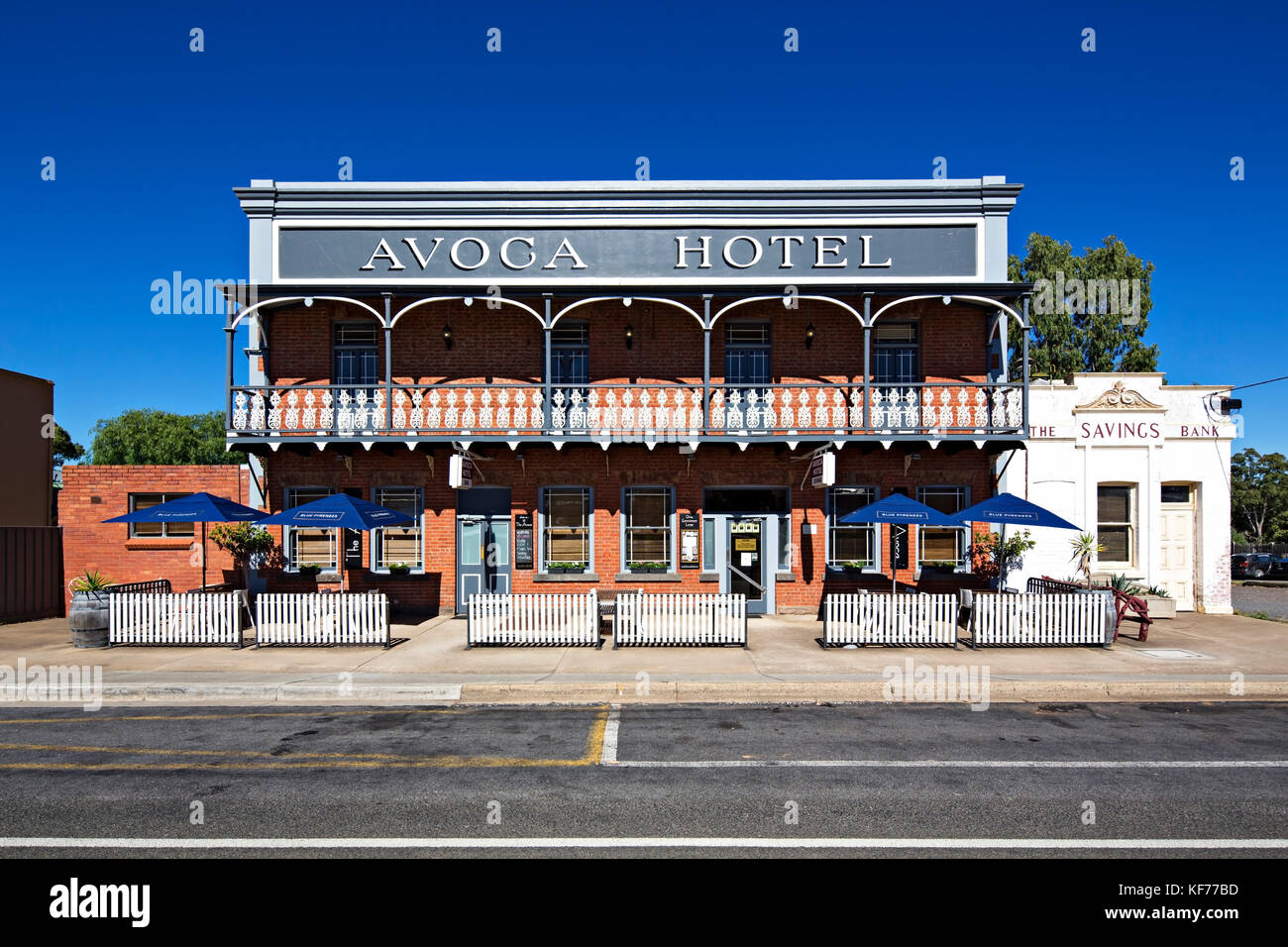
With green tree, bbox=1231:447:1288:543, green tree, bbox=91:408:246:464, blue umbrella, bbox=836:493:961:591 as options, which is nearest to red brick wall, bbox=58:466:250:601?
blue umbrella, bbox=836:493:961:591

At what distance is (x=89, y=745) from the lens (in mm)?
7387

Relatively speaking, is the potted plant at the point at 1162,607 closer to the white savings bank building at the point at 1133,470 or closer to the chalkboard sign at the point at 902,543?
the white savings bank building at the point at 1133,470

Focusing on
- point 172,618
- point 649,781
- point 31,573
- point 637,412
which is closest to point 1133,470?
point 637,412

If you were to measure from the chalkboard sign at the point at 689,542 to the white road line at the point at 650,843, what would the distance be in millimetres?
10528

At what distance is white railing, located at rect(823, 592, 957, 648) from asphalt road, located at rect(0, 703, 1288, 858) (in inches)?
123

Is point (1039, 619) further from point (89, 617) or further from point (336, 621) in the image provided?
point (89, 617)

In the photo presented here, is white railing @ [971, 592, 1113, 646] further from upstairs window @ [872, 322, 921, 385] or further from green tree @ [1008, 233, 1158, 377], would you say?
green tree @ [1008, 233, 1158, 377]

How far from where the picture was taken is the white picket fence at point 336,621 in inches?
486

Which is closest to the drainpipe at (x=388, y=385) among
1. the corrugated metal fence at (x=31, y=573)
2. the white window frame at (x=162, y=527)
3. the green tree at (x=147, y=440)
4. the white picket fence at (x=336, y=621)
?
the white picket fence at (x=336, y=621)

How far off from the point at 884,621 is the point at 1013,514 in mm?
2861

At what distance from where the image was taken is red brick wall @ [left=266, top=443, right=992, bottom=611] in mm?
15750
